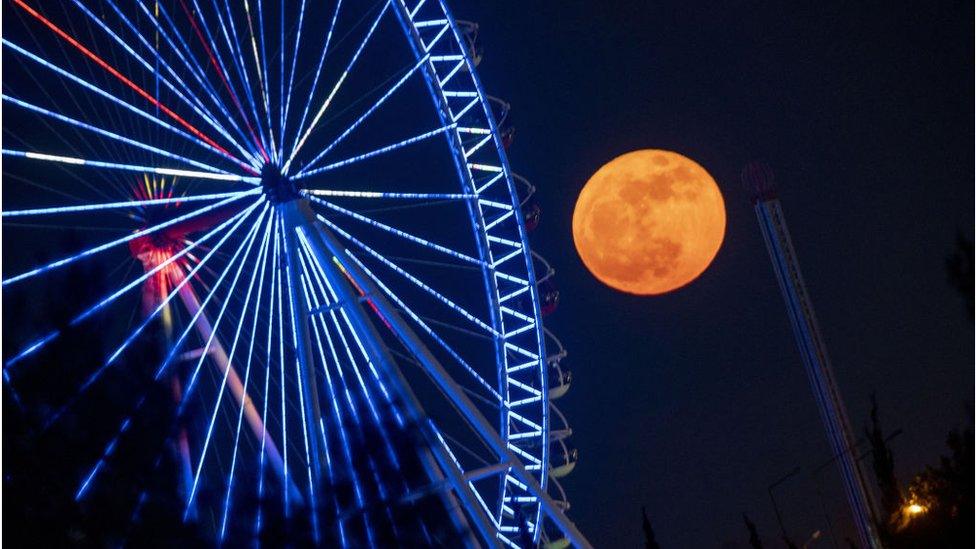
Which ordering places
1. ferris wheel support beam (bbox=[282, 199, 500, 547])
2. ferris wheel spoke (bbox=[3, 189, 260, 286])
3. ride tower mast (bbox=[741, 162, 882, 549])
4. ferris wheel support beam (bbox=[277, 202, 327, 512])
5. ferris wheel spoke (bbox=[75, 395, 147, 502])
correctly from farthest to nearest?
ride tower mast (bbox=[741, 162, 882, 549]), ferris wheel support beam (bbox=[282, 199, 500, 547]), ferris wheel support beam (bbox=[277, 202, 327, 512]), ferris wheel spoke (bbox=[3, 189, 260, 286]), ferris wheel spoke (bbox=[75, 395, 147, 502])

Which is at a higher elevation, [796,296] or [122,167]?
[122,167]

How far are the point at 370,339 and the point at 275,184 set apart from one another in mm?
2031

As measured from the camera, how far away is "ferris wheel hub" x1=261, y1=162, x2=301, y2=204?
14125 millimetres

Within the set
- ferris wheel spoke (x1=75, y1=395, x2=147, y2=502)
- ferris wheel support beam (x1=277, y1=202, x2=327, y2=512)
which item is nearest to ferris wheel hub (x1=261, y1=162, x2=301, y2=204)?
ferris wheel support beam (x1=277, y1=202, x2=327, y2=512)

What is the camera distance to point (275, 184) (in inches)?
556

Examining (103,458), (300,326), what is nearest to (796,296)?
(300,326)

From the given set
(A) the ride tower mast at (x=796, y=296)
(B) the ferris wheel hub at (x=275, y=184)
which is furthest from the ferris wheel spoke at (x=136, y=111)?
(A) the ride tower mast at (x=796, y=296)

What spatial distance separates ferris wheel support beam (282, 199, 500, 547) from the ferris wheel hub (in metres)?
0.10

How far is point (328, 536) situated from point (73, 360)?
1809mm

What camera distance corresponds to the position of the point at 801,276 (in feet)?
72.9

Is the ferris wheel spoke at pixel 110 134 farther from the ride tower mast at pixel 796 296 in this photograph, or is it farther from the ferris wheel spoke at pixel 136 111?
the ride tower mast at pixel 796 296

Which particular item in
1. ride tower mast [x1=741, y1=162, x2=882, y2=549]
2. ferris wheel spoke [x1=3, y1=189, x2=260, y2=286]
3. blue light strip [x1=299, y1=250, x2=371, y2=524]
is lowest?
ride tower mast [x1=741, y1=162, x2=882, y2=549]

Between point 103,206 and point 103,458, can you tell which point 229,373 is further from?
point 103,458

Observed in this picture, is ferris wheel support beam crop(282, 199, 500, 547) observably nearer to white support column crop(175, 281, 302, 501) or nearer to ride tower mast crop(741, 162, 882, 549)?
white support column crop(175, 281, 302, 501)
